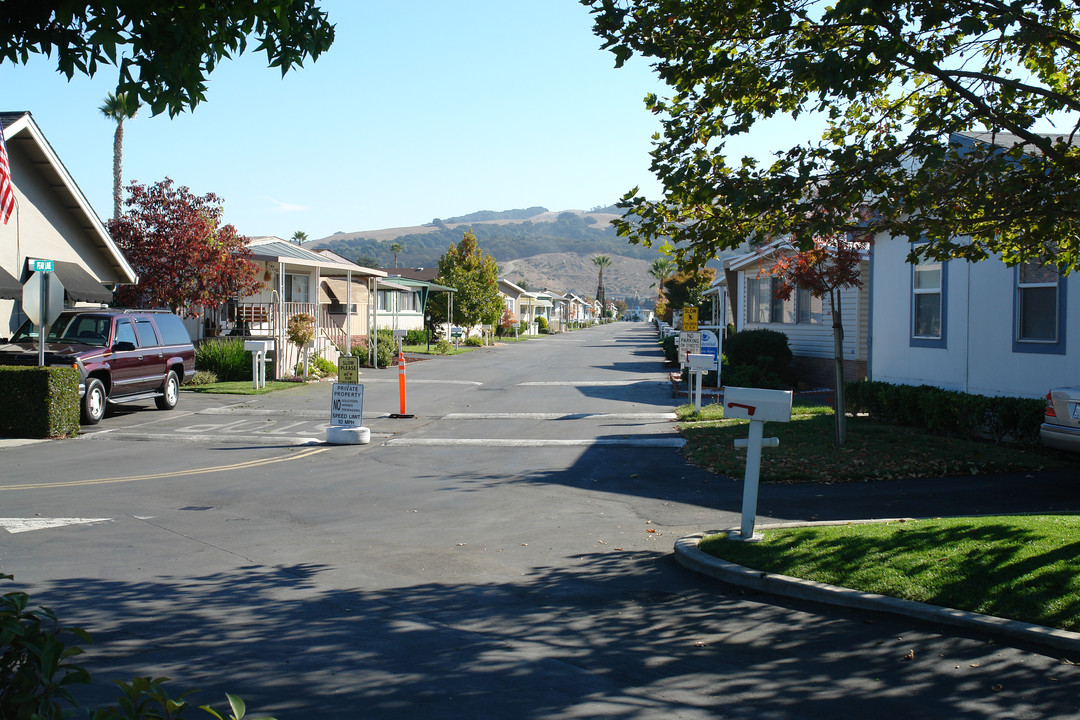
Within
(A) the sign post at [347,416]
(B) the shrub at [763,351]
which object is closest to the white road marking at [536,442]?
(A) the sign post at [347,416]

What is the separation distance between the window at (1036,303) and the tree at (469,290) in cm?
3791

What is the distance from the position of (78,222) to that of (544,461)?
15.8 m

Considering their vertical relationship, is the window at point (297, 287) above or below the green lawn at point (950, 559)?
above

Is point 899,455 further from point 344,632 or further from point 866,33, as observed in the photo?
point 344,632

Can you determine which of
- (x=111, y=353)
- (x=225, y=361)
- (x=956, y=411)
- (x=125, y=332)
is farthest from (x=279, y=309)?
(x=956, y=411)

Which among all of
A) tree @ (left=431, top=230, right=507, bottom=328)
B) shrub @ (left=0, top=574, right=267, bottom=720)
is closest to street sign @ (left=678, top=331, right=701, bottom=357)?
shrub @ (left=0, top=574, right=267, bottom=720)

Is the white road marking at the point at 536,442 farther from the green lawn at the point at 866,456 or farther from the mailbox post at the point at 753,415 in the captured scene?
the mailbox post at the point at 753,415

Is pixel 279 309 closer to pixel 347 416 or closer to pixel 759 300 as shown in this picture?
pixel 347 416

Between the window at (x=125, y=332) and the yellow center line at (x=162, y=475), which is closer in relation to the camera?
the yellow center line at (x=162, y=475)

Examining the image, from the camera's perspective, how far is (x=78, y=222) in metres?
22.2

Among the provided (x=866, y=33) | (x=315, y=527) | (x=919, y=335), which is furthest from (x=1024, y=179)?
(x=919, y=335)

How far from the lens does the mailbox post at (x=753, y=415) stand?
739 cm

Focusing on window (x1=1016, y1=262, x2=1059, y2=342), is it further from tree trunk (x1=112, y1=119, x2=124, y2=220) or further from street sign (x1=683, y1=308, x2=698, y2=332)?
tree trunk (x1=112, y1=119, x2=124, y2=220)

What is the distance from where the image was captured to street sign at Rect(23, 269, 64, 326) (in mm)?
14984
